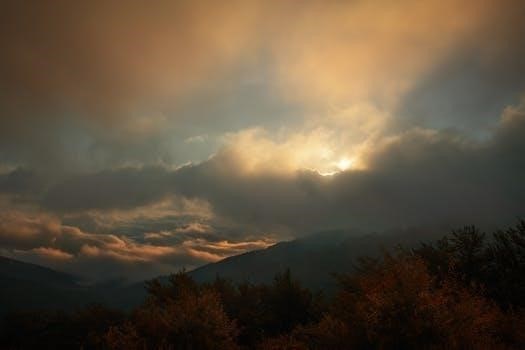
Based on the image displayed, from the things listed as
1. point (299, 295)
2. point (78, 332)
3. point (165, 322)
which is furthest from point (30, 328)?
point (165, 322)

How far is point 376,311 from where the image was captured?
1633 cm

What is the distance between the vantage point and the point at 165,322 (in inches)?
768

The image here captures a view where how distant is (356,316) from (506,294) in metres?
21.8

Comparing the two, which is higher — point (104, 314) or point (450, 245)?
point (450, 245)

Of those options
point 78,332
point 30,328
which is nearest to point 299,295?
point 78,332

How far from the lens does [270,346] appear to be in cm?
2631

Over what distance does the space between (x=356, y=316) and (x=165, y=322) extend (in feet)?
32.8

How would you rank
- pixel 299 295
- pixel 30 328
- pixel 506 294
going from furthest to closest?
pixel 30 328 → pixel 299 295 → pixel 506 294

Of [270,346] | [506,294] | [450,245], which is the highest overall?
[450,245]

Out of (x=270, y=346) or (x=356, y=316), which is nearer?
(x=356, y=316)

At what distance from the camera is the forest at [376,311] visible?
53.5 feet

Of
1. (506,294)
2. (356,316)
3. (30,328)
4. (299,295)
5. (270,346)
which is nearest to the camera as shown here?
(356,316)

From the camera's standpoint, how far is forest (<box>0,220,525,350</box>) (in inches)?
642

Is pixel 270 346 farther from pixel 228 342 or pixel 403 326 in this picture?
pixel 403 326
